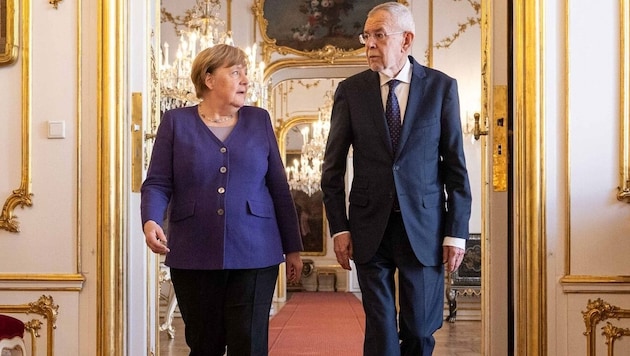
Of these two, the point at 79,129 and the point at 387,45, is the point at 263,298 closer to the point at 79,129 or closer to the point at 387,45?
the point at 387,45

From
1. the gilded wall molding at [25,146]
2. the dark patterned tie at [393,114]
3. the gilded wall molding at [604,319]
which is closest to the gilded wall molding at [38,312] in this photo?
the gilded wall molding at [25,146]

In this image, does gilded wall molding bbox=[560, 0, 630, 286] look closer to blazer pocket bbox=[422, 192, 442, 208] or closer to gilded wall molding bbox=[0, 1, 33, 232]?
blazer pocket bbox=[422, 192, 442, 208]

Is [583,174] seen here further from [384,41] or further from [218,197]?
[218,197]

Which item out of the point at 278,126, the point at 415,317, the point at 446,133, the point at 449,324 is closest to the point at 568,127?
the point at 446,133

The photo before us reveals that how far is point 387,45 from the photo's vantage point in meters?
2.70

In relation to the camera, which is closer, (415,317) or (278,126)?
(415,317)

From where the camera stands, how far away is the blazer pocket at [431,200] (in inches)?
104

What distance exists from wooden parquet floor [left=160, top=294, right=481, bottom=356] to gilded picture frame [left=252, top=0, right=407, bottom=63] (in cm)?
323

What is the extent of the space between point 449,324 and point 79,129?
5.58 metres

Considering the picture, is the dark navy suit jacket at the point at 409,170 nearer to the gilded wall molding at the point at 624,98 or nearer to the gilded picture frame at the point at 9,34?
the gilded wall molding at the point at 624,98

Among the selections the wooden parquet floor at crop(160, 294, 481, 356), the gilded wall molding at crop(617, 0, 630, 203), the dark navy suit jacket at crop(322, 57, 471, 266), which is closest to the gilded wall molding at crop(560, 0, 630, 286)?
the gilded wall molding at crop(617, 0, 630, 203)

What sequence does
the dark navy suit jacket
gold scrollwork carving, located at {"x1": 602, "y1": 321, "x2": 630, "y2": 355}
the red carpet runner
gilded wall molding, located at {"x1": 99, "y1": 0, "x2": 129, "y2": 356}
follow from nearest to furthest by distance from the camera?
the dark navy suit jacket
gold scrollwork carving, located at {"x1": 602, "y1": 321, "x2": 630, "y2": 355}
gilded wall molding, located at {"x1": 99, "y1": 0, "x2": 129, "y2": 356}
the red carpet runner

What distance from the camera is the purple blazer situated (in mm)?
2512

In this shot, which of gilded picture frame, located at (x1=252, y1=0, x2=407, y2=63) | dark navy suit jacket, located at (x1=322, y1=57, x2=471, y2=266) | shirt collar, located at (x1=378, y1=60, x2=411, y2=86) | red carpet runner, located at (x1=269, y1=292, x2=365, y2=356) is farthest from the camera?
gilded picture frame, located at (x1=252, y1=0, x2=407, y2=63)
